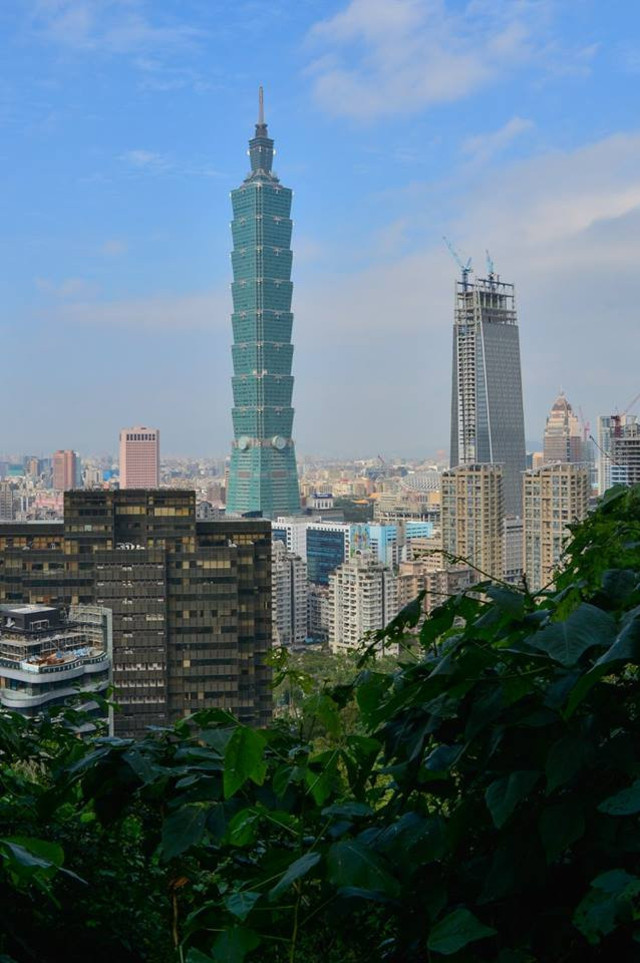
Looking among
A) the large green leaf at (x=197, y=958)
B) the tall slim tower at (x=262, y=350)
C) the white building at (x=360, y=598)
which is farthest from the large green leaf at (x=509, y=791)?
the tall slim tower at (x=262, y=350)

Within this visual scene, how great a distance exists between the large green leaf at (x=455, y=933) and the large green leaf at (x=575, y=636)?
9 cm

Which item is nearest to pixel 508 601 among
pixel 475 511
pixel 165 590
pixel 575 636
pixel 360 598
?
pixel 575 636

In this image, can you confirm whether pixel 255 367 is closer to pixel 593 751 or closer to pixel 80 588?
pixel 80 588

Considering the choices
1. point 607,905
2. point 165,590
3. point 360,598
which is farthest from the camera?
point 360,598

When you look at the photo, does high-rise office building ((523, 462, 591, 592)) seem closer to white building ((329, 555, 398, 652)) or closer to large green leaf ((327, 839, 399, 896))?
white building ((329, 555, 398, 652))

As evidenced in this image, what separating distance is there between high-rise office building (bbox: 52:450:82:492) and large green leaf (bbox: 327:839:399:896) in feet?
114

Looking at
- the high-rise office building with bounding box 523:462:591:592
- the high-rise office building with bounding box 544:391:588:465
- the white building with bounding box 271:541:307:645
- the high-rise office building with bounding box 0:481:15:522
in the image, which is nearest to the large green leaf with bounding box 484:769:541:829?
the high-rise office building with bounding box 523:462:591:592

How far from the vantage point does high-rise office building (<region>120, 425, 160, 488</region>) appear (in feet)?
105

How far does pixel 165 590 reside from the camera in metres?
10.7

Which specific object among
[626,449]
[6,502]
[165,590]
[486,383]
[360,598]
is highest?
A: [486,383]

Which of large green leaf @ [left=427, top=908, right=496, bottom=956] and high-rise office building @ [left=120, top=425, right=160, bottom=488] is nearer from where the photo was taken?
large green leaf @ [left=427, top=908, right=496, bottom=956]

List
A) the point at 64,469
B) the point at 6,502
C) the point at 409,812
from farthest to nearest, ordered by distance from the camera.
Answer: the point at 64,469 → the point at 6,502 → the point at 409,812

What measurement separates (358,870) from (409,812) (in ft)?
0.18

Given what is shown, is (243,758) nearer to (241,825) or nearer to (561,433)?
(241,825)
